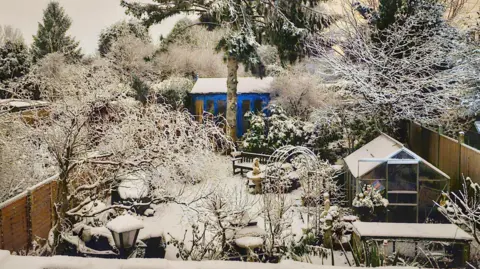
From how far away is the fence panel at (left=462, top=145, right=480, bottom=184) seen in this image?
251 inches

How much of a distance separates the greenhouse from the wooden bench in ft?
11.6

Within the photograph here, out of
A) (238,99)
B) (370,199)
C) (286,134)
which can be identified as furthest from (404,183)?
(238,99)

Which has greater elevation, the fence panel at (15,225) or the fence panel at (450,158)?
the fence panel at (450,158)

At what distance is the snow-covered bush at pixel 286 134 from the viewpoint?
10109 mm

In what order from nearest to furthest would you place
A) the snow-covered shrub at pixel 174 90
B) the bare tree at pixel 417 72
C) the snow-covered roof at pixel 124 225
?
the snow-covered roof at pixel 124 225 → the bare tree at pixel 417 72 → the snow-covered shrub at pixel 174 90

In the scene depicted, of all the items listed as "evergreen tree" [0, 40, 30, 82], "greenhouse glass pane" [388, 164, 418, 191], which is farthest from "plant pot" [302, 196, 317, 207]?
"evergreen tree" [0, 40, 30, 82]

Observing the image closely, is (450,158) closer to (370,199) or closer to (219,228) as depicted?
(370,199)

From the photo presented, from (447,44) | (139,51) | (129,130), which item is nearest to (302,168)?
(129,130)

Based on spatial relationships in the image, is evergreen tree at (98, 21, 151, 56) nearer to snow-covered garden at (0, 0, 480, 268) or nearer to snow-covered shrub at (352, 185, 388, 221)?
snow-covered garden at (0, 0, 480, 268)

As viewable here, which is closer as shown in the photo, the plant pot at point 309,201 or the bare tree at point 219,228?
the bare tree at point 219,228

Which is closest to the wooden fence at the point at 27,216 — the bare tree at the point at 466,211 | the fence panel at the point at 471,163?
the bare tree at the point at 466,211

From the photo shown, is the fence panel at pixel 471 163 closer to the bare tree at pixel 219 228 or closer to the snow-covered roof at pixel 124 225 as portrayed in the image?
the bare tree at pixel 219 228

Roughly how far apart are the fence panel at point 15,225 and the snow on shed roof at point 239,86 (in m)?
8.66

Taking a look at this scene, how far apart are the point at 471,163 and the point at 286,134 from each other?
474 cm
